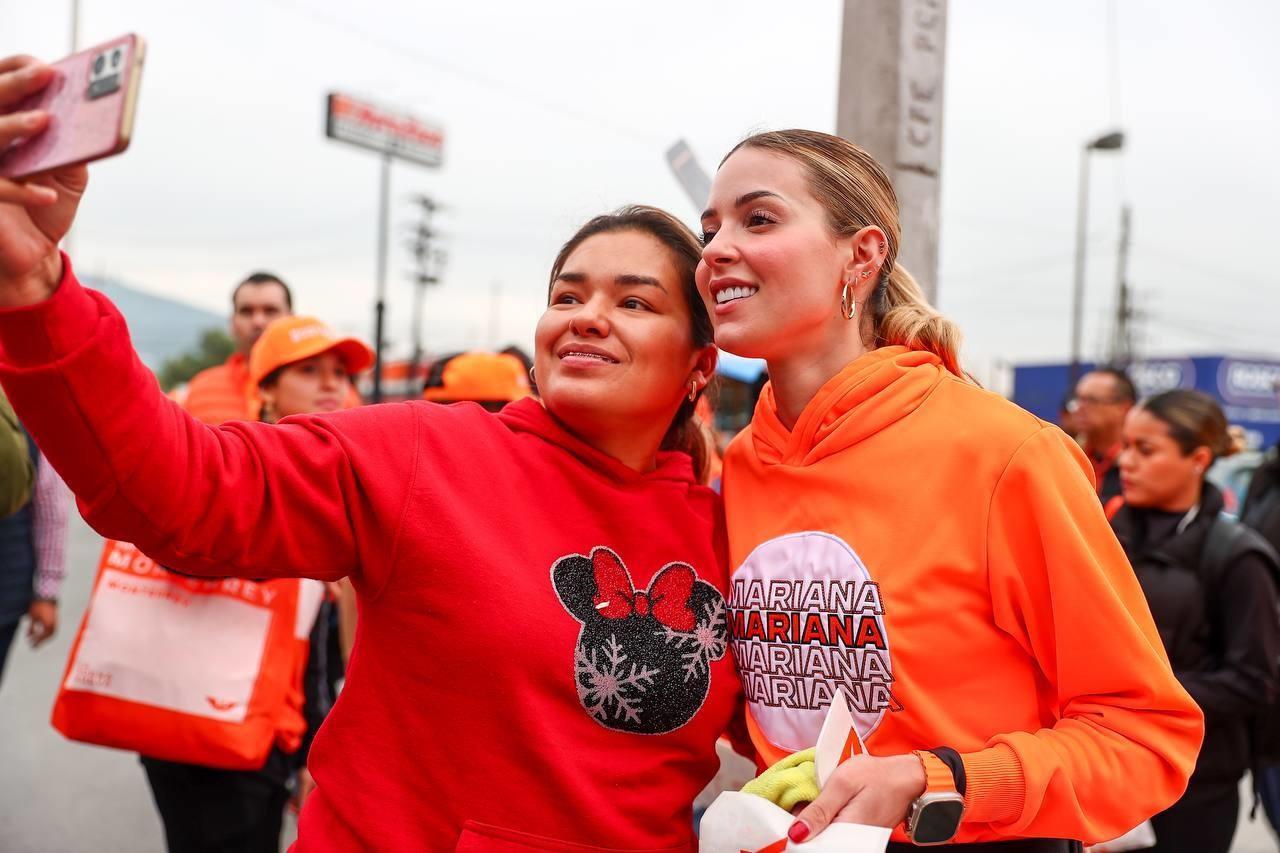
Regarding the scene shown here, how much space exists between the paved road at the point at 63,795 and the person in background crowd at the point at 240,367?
204cm

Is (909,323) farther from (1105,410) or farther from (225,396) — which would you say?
(1105,410)

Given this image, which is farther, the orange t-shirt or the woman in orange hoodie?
the orange t-shirt

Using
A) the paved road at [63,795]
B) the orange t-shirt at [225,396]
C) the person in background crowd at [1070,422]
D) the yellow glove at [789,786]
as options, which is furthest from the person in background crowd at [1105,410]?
the yellow glove at [789,786]

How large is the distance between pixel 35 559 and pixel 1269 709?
4.87m

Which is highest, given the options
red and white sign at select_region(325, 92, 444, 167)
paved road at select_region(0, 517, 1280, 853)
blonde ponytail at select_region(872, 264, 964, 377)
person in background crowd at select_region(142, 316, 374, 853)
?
red and white sign at select_region(325, 92, 444, 167)

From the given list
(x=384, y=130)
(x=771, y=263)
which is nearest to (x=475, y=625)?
(x=771, y=263)

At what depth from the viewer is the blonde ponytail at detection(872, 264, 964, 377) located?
203cm

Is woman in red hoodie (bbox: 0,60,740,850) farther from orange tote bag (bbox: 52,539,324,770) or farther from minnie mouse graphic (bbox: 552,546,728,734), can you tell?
orange tote bag (bbox: 52,539,324,770)

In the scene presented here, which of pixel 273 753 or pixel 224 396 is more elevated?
pixel 224 396

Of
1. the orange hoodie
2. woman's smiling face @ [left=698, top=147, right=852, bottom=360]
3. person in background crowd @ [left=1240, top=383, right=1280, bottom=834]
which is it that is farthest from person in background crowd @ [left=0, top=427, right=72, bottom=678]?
person in background crowd @ [left=1240, top=383, right=1280, bottom=834]

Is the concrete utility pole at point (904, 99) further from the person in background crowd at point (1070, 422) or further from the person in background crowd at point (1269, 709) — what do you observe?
the person in background crowd at point (1269, 709)

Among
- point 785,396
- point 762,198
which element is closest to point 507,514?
point 785,396

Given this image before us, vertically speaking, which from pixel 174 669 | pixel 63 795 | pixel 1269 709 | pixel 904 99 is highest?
pixel 904 99

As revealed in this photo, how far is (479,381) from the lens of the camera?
159 inches
